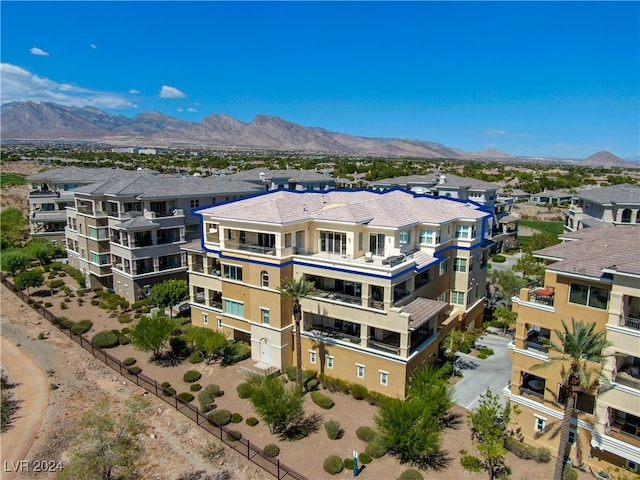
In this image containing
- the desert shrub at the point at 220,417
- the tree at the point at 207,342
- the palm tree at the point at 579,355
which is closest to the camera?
the palm tree at the point at 579,355

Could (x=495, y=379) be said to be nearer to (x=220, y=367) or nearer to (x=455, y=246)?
(x=455, y=246)

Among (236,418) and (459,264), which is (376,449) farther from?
(459,264)

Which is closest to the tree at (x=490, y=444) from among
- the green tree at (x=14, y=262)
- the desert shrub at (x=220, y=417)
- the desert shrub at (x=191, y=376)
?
the desert shrub at (x=220, y=417)

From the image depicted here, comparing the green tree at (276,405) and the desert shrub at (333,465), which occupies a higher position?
the green tree at (276,405)

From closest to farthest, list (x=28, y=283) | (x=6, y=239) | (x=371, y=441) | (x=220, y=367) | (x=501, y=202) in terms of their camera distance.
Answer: (x=371, y=441)
(x=220, y=367)
(x=28, y=283)
(x=6, y=239)
(x=501, y=202)

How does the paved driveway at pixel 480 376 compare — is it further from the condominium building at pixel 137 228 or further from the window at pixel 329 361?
the condominium building at pixel 137 228

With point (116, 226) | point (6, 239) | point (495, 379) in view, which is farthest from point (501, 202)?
point (6, 239)
